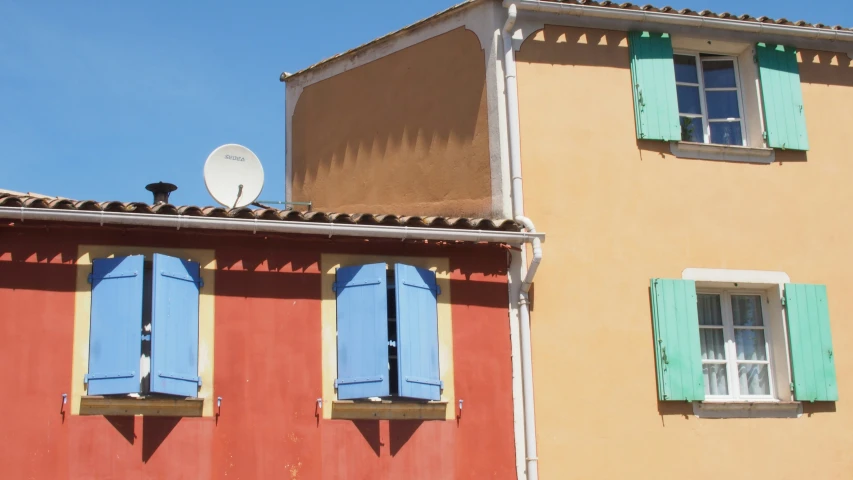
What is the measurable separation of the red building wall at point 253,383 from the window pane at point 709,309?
231cm

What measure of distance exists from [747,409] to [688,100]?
368 cm

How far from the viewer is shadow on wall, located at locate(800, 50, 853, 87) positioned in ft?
46.6

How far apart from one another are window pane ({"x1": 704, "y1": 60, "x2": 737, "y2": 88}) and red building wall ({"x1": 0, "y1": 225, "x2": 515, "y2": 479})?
3.68m

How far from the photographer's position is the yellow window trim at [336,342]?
1153 centimetres

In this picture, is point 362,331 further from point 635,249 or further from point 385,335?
point 635,249

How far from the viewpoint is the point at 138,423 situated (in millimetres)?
10852

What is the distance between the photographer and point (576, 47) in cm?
1344

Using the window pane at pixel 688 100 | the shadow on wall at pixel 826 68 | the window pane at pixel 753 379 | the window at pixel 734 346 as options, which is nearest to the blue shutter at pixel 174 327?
the window at pixel 734 346

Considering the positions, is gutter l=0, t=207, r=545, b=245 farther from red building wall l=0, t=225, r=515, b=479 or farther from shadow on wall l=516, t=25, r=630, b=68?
shadow on wall l=516, t=25, r=630, b=68

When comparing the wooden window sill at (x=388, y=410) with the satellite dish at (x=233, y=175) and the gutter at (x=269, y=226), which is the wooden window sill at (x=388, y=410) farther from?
the satellite dish at (x=233, y=175)

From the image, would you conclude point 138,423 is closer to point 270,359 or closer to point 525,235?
point 270,359

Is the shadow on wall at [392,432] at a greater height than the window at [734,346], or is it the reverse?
the window at [734,346]

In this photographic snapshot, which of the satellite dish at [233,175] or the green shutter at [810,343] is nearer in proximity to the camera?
the satellite dish at [233,175]

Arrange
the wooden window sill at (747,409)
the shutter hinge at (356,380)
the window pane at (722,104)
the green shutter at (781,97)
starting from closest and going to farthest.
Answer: the shutter hinge at (356,380) < the wooden window sill at (747,409) < the green shutter at (781,97) < the window pane at (722,104)
